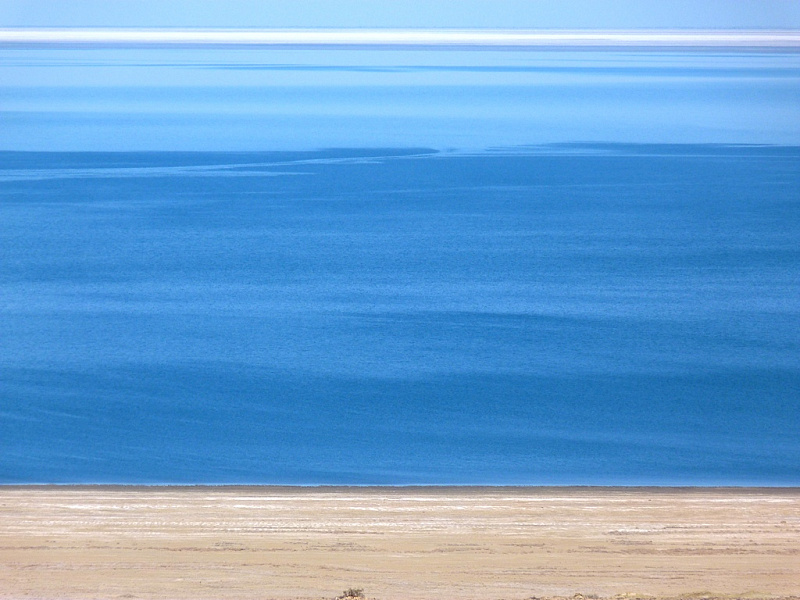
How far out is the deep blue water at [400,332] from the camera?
6.04 meters

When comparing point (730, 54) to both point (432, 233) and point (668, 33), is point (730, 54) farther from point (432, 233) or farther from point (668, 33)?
point (432, 233)

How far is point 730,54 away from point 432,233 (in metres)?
44.8

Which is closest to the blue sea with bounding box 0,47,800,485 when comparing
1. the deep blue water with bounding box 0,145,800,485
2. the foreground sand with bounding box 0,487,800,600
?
the deep blue water with bounding box 0,145,800,485

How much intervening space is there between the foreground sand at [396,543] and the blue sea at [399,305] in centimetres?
103

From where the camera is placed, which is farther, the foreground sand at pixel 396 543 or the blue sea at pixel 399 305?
the blue sea at pixel 399 305

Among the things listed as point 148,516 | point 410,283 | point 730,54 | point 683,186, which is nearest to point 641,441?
point 148,516

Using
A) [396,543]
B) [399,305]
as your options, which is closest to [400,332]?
[399,305]

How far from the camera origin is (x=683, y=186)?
1667 centimetres

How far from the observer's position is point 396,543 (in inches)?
158

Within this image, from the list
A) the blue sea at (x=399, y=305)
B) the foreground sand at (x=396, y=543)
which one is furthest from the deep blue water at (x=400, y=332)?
the foreground sand at (x=396, y=543)

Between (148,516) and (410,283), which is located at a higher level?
(410,283)

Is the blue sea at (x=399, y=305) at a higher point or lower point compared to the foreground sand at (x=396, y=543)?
higher

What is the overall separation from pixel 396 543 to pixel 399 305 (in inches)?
216

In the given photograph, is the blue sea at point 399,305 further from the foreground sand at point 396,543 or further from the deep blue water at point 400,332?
the foreground sand at point 396,543
